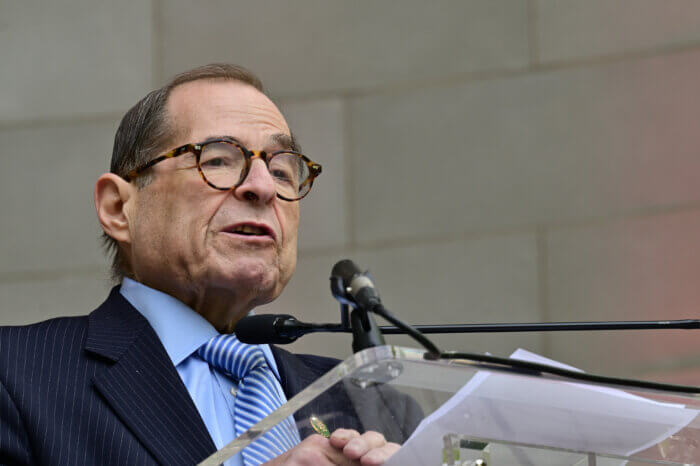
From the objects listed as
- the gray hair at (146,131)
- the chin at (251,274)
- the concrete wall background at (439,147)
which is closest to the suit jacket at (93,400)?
the chin at (251,274)

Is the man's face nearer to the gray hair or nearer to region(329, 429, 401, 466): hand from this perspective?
the gray hair

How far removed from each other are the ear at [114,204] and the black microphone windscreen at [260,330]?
81 centimetres

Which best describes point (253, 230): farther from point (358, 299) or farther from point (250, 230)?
point (358, 299)

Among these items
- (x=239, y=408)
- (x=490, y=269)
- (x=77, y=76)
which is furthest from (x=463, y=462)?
(x=77, y=76)

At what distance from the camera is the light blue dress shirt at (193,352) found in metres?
1.93

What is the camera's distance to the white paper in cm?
116

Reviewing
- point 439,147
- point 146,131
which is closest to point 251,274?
point 146,131

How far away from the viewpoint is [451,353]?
1.16 metres

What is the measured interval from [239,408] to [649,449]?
88cm

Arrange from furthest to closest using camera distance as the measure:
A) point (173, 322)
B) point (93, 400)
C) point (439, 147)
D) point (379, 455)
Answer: point (439, 147) < point (173, 322) < point (93, 400) < point (379, 455)

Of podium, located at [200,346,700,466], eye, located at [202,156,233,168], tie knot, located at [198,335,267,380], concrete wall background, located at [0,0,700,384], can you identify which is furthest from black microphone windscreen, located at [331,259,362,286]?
concrete wall background, located at [0,0,700,384]

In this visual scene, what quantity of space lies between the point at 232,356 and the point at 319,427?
866 mm

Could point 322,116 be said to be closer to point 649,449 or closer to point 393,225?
point 393,225

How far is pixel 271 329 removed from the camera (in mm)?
1555
